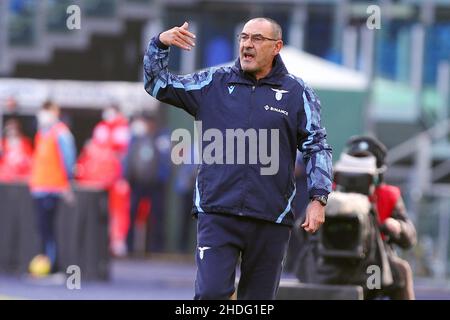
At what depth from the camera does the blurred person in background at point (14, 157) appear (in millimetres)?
22562

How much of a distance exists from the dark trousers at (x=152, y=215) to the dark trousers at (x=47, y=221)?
517 centimetres

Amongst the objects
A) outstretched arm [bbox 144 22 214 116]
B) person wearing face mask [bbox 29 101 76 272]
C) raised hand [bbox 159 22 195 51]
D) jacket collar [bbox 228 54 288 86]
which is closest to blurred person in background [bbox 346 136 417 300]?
jacket collar [bbox 228 54 288 86]

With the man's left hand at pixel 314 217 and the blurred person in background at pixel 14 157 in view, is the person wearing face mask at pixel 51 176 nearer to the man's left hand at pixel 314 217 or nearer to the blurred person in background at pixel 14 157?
the blurred person in background at pixel 14 157

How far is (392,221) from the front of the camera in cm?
1105

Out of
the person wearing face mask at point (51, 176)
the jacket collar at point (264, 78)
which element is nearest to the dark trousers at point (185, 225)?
the person wearing face mask at point (51, 176)

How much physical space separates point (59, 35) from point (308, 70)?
8.84 meters

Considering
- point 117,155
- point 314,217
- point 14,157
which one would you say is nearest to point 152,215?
point 117,155

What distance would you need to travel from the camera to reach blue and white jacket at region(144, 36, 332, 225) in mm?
8422

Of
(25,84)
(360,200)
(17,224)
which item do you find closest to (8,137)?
(25,84)

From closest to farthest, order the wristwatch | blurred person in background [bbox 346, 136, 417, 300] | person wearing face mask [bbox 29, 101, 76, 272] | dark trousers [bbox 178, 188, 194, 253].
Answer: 1. the wristwatch
2. blurred person in background [bbox 346, 136, 417, 300]
3. person wearing face mask [bbox 29, 101, 76, 272]
4. dark trousers [bbox 178, 188, 194, 253]

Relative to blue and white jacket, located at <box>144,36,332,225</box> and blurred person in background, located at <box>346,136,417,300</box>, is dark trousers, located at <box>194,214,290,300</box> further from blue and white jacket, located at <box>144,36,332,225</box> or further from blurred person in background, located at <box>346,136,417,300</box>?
blurred person in background, located at <box>346,136,417,300</box>

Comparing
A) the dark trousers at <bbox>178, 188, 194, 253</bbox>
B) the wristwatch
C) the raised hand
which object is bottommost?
the dark trousers at <bbox>178, 188, 194, 253</bbox>

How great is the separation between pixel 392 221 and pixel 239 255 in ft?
9.10

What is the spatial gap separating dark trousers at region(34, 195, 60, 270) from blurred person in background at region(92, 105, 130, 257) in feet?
16.0
